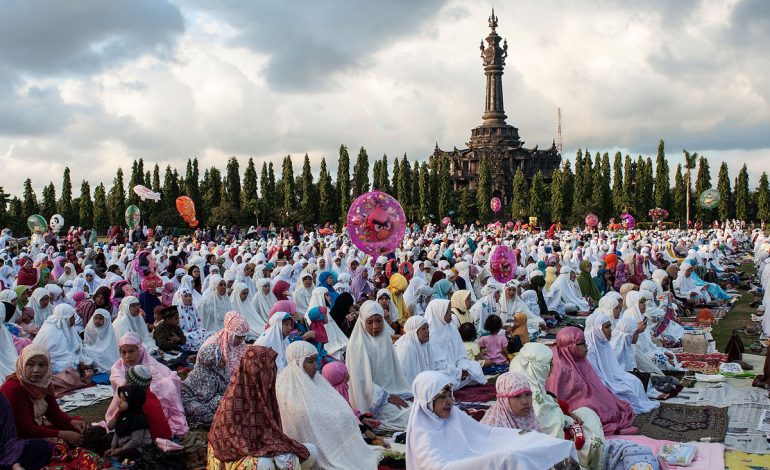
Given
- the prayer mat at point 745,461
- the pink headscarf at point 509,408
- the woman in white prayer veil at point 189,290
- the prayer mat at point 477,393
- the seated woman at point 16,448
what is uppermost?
the woman in white prayer veil at point 189,290

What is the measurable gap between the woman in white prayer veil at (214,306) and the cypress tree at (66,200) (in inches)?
1472

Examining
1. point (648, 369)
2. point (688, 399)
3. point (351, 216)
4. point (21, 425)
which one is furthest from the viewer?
point (351, 216)

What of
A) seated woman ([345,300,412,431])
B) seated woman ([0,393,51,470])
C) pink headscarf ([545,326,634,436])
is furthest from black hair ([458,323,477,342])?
seated woman ([0,393,51,470])

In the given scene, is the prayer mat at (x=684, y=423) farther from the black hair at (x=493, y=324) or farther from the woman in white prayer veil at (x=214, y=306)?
the woman in white prayer veil at (x=214, y=306)

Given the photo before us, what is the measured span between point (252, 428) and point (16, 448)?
134 centimetres

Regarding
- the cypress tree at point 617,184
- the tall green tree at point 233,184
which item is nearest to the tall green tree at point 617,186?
the cypress tree at point 617,184

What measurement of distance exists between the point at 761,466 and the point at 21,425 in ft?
15.6

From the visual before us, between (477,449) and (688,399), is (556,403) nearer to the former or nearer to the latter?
(477,449)

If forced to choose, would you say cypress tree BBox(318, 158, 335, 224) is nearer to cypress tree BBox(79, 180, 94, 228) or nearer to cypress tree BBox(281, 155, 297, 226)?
cypress tree BBox(281, 155, 297, 226)

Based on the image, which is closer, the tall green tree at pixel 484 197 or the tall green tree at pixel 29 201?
the tall green tree at pixel 29 201

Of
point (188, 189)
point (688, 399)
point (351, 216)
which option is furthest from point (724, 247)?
point (188, 189)

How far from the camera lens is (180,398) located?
5.79 m

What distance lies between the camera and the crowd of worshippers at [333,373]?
405 cm

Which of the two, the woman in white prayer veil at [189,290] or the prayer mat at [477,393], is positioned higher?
the woman in white prayer veil at [189,290]
